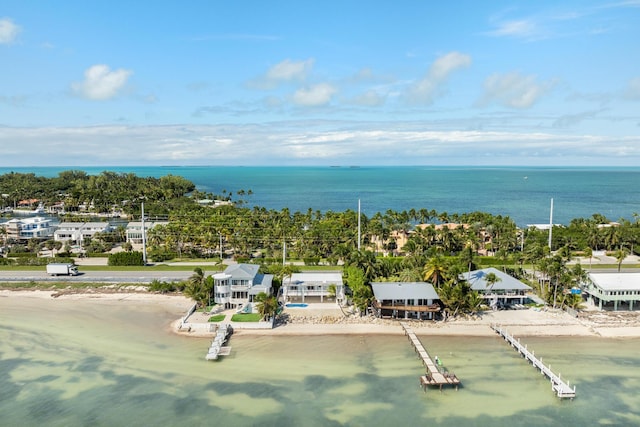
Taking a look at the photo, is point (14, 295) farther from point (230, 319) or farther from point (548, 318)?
point (548, 318)

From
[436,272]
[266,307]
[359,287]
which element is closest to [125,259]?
[266,307]

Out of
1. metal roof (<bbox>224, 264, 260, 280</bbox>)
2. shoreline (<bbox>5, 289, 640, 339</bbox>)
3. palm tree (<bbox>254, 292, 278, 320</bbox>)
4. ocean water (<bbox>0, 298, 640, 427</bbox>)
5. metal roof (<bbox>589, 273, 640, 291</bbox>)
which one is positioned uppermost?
metal roof (<bbox>224, 264, 260, 280</bbox>)

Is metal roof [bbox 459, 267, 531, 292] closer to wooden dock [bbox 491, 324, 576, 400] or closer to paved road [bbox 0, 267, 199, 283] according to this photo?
wooden dock [bbox 491, 324, 576, 400]

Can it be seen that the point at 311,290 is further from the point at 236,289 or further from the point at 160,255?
the point at 160,255

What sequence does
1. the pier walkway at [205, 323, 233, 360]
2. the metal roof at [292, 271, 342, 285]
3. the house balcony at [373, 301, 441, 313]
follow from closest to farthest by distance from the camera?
1. the pier walkway at [205, 323, 233, 360]
2. the house balcony at [373, 301, 441, 313]
3. the metal roof at [292, 271, 342, 285]

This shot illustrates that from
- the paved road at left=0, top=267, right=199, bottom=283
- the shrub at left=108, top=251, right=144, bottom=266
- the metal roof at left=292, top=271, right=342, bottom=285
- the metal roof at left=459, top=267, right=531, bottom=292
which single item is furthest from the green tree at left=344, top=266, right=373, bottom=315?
the shrub at left=108, top=251, right=144, bottom=266

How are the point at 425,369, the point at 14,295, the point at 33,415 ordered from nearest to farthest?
the point at 33,415, the point at 425,369, the point at 14,295

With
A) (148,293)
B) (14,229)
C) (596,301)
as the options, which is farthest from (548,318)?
(14,229)
